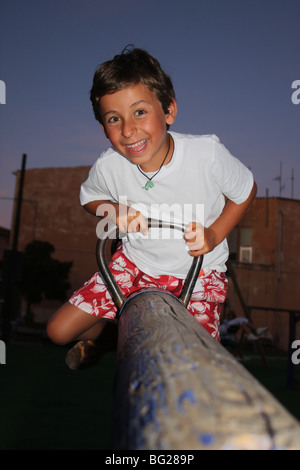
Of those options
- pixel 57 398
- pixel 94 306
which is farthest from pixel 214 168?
pixel 57 398

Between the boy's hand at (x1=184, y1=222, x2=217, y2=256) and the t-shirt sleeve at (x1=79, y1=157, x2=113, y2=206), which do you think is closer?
the boy's hand at (x1=184, y1=222, x2=217, y2=256)

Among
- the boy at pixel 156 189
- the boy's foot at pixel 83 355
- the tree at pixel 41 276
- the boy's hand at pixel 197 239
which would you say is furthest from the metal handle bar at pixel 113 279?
the tree at pixel 41 276

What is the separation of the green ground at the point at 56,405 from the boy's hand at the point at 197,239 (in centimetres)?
154

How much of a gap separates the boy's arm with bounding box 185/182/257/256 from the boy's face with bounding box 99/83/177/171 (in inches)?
18.6

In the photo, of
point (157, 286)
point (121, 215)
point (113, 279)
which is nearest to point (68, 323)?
point (157, 286)

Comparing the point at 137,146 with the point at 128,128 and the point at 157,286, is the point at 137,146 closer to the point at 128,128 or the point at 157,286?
the point at 128,128

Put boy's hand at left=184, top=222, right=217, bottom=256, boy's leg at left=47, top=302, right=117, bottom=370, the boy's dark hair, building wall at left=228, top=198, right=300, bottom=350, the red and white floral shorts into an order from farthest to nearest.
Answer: building wall at left=228, top=198, right=300, bottom=350, boy's leg at left=47, top=302, right=117, bottom=370, the red and white floral shorts, the boy's dark hair, boy's hand at left=184, top=222, right=217, bottom=256

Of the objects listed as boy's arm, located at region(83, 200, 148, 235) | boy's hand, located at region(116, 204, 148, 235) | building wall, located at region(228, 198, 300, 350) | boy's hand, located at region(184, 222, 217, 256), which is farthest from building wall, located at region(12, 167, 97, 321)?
boy's hand, located at region(184, 222, 217, 256)

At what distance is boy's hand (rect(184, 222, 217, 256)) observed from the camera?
79.3 inches

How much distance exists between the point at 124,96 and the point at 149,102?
0.42ft

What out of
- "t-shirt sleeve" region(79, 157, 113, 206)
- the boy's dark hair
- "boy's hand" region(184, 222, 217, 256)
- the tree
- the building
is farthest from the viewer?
the building

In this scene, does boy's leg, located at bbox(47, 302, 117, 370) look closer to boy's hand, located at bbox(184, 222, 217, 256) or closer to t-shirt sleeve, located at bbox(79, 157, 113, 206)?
t-shirt sleeve, located at bbox(79, 157, 113, 206)

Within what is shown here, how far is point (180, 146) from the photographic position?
266cm

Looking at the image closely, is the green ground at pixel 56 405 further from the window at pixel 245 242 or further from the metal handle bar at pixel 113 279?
the window at pixel 245 242
